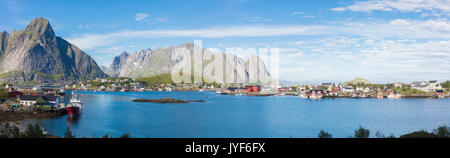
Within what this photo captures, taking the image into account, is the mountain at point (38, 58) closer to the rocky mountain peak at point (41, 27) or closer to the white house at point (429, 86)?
the rocky mountain peak at point (41, 27)

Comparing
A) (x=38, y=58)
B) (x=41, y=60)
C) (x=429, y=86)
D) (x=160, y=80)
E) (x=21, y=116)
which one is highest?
(x=38, y=58)

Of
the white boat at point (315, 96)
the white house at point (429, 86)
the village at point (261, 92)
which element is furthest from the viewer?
the white house at point (429, 86)

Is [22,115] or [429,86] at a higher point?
[429,86]

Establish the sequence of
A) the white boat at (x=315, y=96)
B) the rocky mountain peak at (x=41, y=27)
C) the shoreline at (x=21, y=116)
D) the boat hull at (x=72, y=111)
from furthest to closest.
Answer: the rocky mountain peak at (x=41, y=27), the white boat at (x=315, y=96), the boat hull at (x=72, y=111), the shoreline at (x=21, y=116)

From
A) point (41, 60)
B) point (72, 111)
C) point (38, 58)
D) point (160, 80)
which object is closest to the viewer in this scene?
point (72, 111)

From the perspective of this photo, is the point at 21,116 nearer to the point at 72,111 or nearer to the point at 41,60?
the point at 72,111

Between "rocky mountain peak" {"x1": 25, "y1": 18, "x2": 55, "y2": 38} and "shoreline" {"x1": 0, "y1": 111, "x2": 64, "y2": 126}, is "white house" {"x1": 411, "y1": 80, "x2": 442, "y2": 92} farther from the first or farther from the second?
"rocky mountain peak" {"x1": 25, "y1": 18, "x2": 55, "y2": 38}

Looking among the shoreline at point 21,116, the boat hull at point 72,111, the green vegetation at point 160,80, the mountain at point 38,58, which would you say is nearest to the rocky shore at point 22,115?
the shoreline at point 21,116

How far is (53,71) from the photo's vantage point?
547 feet

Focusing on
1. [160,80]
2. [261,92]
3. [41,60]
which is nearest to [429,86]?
[261,92]

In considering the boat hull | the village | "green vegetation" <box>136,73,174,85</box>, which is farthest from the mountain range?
the boat hull

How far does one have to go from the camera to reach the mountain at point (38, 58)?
488ft

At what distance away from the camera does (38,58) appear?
159875 mm
